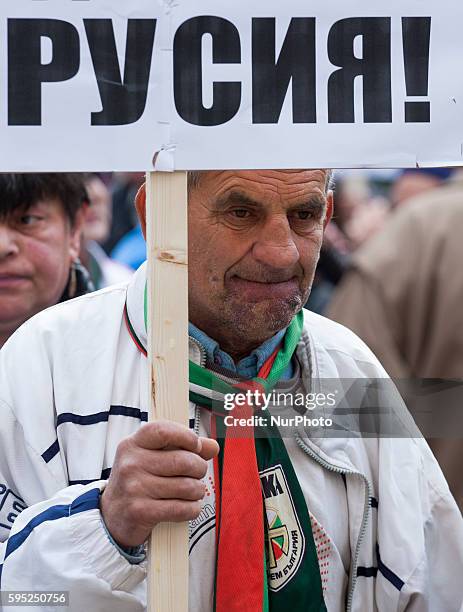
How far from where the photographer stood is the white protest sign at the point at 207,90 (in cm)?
195

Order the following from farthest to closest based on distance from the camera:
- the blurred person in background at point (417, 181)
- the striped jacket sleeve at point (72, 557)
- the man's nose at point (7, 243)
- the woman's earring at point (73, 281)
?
the blurred person in background at point (417, 181) < the woman's earring at point (73, 281) < the man's nose at point (7, 243) < the striped jacket sleeve at point (72, 557)

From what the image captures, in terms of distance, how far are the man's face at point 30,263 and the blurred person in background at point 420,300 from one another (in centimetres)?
77

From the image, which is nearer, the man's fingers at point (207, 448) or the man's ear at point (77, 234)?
the man's fingers at point (207, 448)

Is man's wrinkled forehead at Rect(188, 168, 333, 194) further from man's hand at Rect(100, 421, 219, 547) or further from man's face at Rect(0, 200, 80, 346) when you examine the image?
man's face at Rect(0, 200, 80, 346)

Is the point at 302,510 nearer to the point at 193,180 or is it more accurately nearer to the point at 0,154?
the point at 193,180

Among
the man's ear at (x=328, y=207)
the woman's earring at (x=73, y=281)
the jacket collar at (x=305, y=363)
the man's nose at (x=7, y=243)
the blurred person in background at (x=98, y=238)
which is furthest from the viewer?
the blurred person in background at (x=98, y=238)

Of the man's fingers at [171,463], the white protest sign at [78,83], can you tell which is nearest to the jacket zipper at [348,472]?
the man's fingers at [171,463]

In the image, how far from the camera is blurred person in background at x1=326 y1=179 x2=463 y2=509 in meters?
3.13

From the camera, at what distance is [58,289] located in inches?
124

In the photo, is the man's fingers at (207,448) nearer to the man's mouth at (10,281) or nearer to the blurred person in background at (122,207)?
the man's mouth at (10,281)

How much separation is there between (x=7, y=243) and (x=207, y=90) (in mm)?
1239

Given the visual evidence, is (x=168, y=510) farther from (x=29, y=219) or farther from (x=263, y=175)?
(x=29, y=219)

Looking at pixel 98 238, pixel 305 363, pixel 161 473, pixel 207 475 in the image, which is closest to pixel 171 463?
pixel 161 473

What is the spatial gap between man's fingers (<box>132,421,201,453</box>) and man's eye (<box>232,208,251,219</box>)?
1.95 ft
